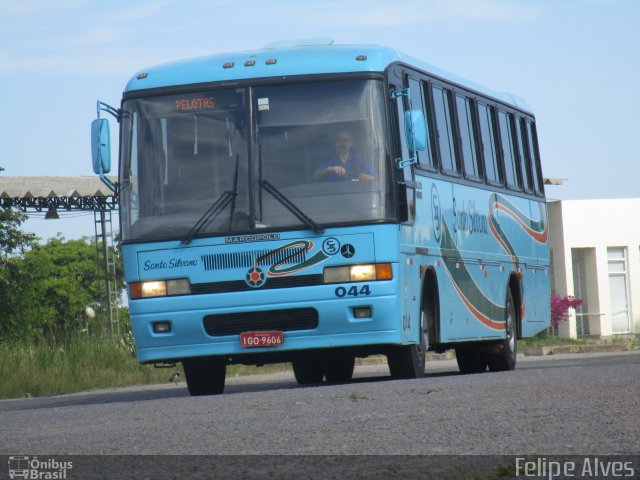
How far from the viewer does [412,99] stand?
1672 cm

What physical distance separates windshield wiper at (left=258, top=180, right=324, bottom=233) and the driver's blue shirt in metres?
0.41

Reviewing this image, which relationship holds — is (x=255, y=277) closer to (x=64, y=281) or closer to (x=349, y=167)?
(x=349, y=167)

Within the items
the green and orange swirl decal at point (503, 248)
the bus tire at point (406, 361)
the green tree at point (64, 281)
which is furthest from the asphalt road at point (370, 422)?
the green tree at point (64, 281)

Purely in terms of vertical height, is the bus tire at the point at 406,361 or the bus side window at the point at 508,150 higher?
the bus side window at the point at 508,150

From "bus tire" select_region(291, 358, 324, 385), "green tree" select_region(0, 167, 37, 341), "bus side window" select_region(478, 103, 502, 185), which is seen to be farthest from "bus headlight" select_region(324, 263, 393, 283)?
"green tree" select_region(0, 167, 37, 341)

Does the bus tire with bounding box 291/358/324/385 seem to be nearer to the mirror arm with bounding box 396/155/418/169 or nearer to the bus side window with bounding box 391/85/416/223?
the bus side window with bounding box 391/85/416/223

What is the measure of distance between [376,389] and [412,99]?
15.6 ft

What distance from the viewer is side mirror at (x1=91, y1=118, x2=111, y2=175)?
15.6m

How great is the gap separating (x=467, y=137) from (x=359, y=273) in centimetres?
466

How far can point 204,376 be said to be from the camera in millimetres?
16484

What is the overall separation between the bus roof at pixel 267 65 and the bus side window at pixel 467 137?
2.70 metres

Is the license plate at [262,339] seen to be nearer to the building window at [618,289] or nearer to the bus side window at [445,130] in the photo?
the bus side window at [445,130]

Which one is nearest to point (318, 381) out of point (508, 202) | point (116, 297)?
point (508, 202)

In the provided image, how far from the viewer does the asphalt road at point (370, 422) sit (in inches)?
313
